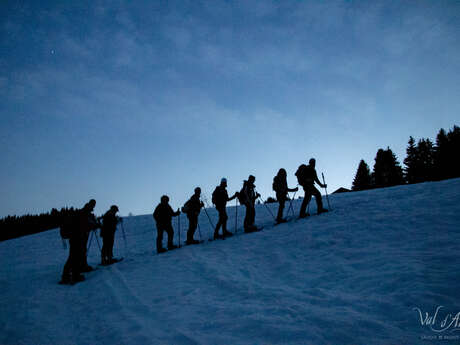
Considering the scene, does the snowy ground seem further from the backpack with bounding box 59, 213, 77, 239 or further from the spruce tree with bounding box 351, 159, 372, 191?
the spruce tree with bounding box 351, 159, 372, 191

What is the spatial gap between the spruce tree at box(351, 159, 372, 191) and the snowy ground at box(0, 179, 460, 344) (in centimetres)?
5346

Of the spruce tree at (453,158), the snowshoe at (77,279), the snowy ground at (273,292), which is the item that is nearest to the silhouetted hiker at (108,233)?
the snowy ground at (273,292)

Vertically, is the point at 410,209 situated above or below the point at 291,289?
above

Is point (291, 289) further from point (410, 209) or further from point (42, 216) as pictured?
point (42, 216)

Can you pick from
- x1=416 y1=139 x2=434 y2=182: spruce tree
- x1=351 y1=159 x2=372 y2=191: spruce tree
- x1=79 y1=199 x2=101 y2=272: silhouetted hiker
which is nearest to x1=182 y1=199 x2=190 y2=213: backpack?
x1=79 y1=199 x2=101 y2=272: silhouetted hiker

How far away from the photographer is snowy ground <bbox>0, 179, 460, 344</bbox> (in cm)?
367

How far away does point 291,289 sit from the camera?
17.0 feet

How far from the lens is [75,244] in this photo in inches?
296

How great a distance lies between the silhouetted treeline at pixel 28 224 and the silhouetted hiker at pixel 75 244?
2759cm

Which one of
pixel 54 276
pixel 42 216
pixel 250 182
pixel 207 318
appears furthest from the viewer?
pixel 42 216

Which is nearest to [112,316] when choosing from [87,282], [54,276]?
[87,282]

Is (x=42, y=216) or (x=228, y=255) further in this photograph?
(x=42, y=216)

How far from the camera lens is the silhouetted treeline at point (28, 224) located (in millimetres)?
31000

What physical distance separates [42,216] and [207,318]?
118ft
